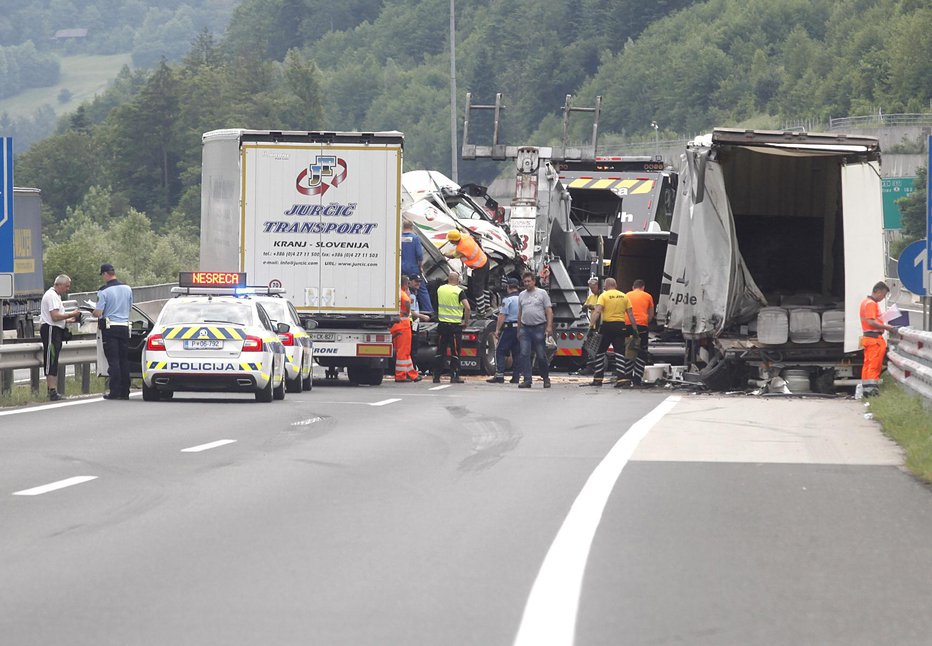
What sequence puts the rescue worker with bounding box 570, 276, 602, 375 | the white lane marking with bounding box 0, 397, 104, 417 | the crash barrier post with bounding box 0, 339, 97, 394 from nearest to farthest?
the white lane marking with bounding box 0, 397, 104, 417 → the crash barrier post with bounding box 0, 339, 97, 394 → the rescue worker with bounding box 570, 276, 602, 375

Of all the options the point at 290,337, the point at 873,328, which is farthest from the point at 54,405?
the point at 873,328

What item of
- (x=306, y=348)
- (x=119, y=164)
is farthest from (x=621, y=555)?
(x=119, y=164)

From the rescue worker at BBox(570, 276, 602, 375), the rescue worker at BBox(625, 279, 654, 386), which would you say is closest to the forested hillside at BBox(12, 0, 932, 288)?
the rescue worker at BBox(570, 276, 602, 375)

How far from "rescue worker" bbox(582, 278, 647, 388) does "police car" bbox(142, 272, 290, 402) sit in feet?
18.0

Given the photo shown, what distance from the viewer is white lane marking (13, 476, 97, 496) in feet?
36.9

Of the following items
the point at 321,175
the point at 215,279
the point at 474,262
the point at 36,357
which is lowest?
the point at 36,357

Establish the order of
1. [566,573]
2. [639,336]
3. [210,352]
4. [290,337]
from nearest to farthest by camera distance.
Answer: [566,573]
[210,352]
[290,337]
[639,336]

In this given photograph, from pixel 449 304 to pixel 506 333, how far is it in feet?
4.14

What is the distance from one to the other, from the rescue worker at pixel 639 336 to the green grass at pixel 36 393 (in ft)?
24.0

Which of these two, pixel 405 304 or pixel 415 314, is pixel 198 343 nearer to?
pixel 405 304

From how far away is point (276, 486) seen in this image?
38.5 ft

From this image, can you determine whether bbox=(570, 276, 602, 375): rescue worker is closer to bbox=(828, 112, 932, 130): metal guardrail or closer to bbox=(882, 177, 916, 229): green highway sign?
bbox=(882, 177, 916, 229): green highway sign

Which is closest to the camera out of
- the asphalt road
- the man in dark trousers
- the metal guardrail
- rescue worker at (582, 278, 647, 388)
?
the asphalt road

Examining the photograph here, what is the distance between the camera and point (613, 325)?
25.0 meters
